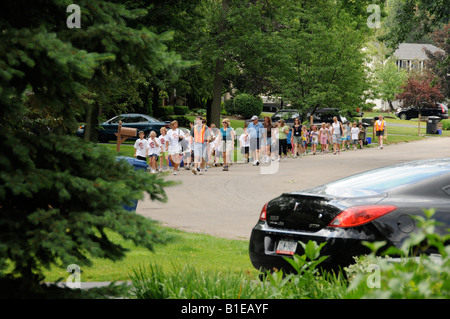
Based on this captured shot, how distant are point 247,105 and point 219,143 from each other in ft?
110

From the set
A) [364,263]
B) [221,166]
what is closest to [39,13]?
[364,263]

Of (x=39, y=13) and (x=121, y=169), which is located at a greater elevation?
(x=39, y=13)

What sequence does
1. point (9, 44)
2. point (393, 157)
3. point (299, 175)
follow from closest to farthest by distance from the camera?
point (9, 44) < point (299, 175) < point (393, 157)

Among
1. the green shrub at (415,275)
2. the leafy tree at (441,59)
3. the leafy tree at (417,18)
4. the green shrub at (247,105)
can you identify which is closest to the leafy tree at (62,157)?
the green shrub at (415,275)

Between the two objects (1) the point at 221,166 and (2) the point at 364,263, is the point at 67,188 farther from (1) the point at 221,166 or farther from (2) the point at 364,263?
(1) the point at 221,166

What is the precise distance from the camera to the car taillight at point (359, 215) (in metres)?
6.44

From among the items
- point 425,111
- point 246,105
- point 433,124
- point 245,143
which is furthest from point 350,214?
point 425,111

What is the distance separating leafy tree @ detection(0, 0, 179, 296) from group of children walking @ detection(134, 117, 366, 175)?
17.5m

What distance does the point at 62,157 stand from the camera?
4.47 m

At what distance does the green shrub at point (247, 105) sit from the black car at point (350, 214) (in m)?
50.1

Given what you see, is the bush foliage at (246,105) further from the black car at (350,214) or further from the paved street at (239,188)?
the black car at (350,214)
